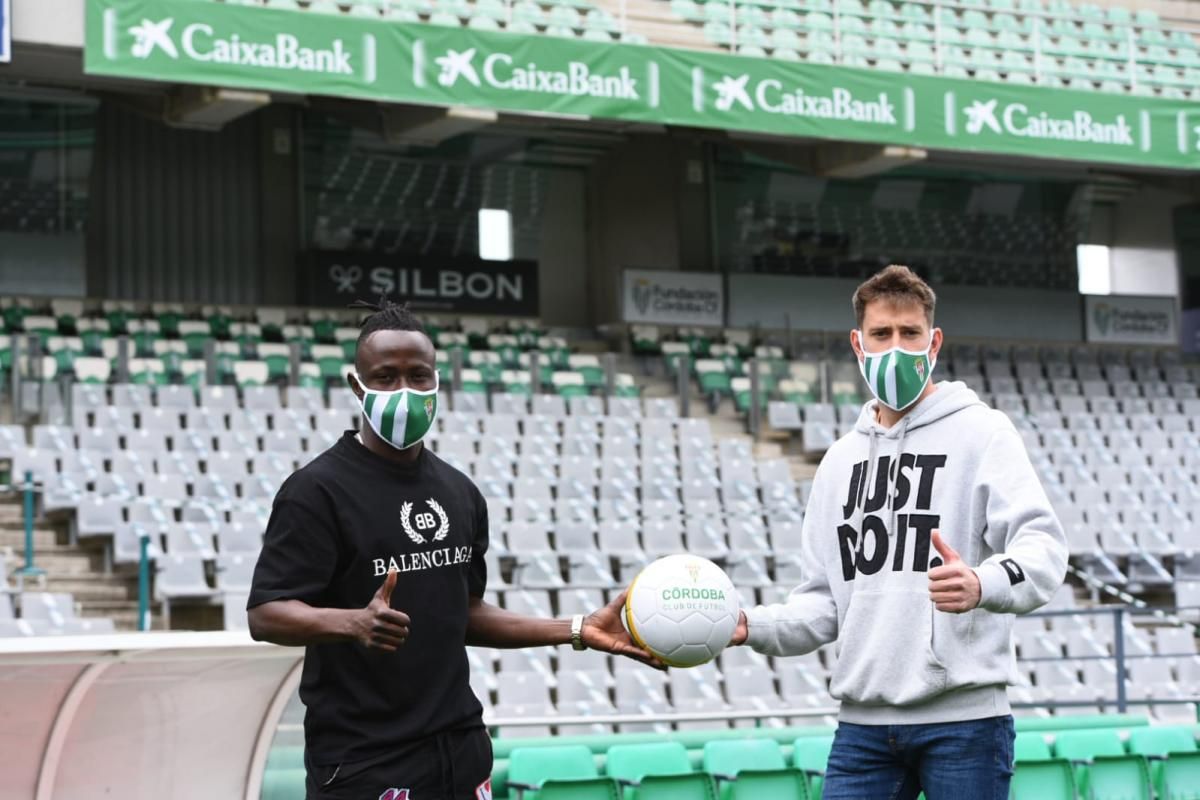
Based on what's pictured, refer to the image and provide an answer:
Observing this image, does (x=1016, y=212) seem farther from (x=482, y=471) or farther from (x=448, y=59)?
(x=482, y=471)

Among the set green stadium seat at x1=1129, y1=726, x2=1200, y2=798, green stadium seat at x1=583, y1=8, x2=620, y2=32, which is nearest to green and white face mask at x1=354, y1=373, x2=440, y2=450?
green stadium seat at x1=1129, y1=726, x2=1200, y2=798

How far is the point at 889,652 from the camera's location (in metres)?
4.07

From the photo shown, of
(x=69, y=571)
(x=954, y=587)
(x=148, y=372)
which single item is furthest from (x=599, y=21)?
(x=954, y=587)

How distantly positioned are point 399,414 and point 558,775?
12.6 ft

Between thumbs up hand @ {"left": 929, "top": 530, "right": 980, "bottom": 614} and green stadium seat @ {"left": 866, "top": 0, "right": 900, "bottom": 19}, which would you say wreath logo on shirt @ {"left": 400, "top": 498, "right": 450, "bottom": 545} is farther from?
green stadium seat @ {"left": 866, "top": 0, "right": 900, "bottom": 19}

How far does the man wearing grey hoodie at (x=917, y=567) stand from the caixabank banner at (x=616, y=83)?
13709 millimetres

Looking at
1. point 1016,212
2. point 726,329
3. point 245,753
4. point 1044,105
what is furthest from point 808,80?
point 245,753

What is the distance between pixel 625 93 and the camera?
1909cm

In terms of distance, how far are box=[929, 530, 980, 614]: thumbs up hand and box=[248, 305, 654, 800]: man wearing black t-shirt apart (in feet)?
3.41

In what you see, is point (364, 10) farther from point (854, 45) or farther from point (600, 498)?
point (854, 45)

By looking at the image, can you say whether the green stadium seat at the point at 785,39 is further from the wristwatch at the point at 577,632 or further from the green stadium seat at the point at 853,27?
the wristwatch at the point at 577,632

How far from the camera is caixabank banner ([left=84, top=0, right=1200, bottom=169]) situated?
17016 mm

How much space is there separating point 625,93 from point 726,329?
6316mm

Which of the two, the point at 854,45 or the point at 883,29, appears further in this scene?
the point at 883,29
